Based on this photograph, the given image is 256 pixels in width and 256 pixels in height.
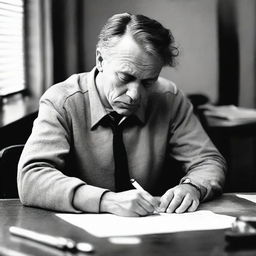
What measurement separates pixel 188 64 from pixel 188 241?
2104mm

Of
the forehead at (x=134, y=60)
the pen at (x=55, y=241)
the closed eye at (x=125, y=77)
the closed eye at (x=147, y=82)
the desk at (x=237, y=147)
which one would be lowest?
the desk at (x=237, y=147)

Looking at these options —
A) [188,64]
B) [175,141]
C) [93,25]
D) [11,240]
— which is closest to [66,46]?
[93,25]

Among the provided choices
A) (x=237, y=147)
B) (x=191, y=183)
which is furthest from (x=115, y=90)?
(x=237, y=147)

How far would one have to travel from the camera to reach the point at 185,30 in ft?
11.6

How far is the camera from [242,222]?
1.61 metres

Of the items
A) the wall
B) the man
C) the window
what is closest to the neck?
the man

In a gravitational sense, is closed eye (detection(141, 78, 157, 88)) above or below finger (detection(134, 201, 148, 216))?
above

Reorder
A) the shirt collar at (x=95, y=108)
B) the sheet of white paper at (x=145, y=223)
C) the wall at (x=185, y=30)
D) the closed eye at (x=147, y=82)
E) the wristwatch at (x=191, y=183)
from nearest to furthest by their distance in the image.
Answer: the sheet of white paper at (x=145, y=223)
the wristwatch at (x=191, y=183)
the closed eye at (x=147, y=82)
the shirt collar at (x=95, y=108)
the wall at (x=185, y=30)

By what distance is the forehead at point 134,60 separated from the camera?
2225mm

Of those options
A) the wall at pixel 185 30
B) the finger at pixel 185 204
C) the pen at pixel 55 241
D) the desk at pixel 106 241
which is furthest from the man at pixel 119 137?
the wall at pixel 185 30

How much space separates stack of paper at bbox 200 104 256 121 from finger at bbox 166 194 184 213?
159 centimetres

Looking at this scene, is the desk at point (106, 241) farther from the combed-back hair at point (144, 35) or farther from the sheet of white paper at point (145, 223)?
the combed-back hair at point (144, 35)

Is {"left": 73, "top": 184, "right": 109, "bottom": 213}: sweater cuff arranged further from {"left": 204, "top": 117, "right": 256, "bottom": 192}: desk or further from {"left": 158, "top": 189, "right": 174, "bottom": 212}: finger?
{"left": 204, "top": 117, "right": 256, "bottom": 192}: desk

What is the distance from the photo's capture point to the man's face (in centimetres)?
223
